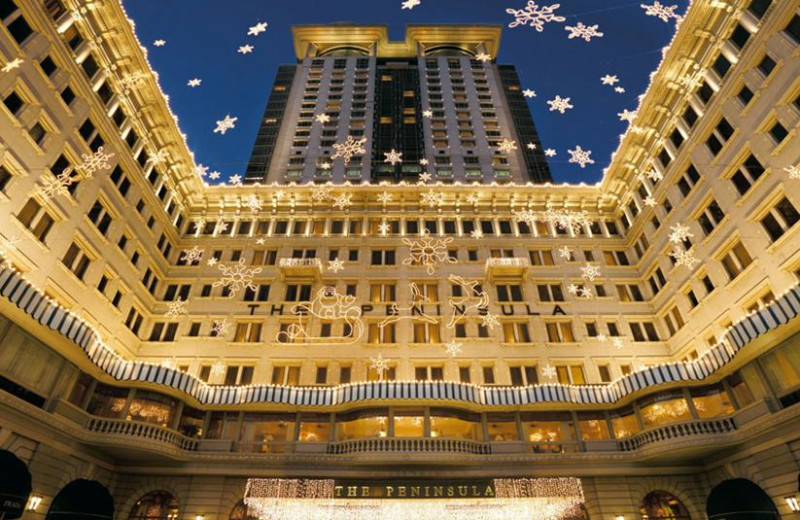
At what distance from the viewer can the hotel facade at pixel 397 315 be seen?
1967 centimetres

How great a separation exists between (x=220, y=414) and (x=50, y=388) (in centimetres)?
806

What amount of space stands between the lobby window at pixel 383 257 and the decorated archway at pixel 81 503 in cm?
2076

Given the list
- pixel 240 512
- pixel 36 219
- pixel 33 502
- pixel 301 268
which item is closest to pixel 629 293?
pixel 301 268

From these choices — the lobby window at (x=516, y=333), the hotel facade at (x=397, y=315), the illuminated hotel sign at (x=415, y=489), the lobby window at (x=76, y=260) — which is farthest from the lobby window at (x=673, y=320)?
the lobby window at (x=76, y=260)

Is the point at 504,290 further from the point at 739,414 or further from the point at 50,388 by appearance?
the point at 50,388

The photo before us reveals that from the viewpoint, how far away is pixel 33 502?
17594 mm

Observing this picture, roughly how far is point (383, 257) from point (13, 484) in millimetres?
23443

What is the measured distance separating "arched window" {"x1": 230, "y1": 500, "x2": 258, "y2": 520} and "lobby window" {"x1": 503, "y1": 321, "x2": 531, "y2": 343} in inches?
706

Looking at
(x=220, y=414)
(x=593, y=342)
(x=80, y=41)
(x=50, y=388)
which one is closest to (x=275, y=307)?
(x=220, y=414)

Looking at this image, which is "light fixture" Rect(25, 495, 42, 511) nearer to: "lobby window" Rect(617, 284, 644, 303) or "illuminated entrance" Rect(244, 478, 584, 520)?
"illuminated entrance" Rect(244, 478, 584, 520)

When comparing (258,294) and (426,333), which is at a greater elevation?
(258,294)

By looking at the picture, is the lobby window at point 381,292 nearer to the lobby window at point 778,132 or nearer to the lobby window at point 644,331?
the lobby window at point 644,331

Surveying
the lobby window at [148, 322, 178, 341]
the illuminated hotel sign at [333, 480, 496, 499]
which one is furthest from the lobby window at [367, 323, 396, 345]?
the lobby window at [148, 322, 178, 341]

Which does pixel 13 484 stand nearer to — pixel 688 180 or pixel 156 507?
pixel 156 507
